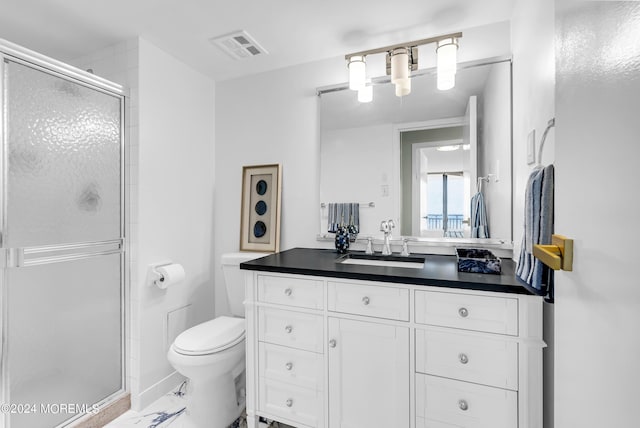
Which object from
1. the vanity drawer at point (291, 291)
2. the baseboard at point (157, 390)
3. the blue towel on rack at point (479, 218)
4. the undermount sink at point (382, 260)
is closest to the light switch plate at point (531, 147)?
the blue towel on rack at point (479, 218)

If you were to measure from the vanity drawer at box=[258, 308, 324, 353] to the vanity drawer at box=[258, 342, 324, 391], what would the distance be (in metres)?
0.03

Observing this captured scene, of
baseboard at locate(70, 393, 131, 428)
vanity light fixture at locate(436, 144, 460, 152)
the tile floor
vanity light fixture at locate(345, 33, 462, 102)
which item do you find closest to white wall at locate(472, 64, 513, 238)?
vanity light fixture at locate(436, 144, 460, 152)

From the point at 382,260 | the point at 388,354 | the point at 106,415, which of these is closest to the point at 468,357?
the point at 388,354

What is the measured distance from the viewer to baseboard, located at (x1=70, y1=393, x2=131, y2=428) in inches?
67.0

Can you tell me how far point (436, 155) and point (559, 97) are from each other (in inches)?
48.2

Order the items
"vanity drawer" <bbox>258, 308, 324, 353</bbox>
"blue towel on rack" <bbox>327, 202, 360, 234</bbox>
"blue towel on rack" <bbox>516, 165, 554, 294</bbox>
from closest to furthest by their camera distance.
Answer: "blue towel on rack" <bbox>516, 165, 554, 294</bbox> → "vanity drawer" <bbox>258, 308, 324, 353</bbox> → "blue towel on rack" <bbox>327, 202, 360, 234</bbox>

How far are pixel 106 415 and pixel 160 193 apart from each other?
133cm

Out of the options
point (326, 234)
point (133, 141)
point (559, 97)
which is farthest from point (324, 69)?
point (559, 97)

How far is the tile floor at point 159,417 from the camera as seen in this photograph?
69.2 inches

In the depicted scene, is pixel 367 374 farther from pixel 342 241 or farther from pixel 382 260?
pixel 342 241

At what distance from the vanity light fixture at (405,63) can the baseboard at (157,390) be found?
226 centimetres

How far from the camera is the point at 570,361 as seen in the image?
1.98 feet

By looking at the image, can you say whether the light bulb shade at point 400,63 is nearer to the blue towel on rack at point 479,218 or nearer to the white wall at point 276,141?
the white wall at point 276,141

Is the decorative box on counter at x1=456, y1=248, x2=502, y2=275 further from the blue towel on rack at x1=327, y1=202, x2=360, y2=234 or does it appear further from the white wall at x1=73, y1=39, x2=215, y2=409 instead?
the white wall at x1=73, y1=39, x2=215, y2=409
